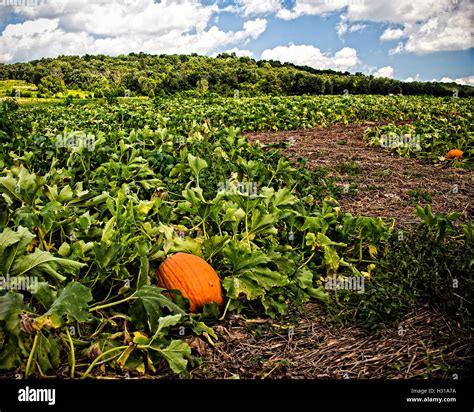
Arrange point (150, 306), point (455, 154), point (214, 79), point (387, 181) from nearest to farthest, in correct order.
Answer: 1. point (150, 306)
2. point (387, 181)
3. point (455, 154)
4. point (214, 79)

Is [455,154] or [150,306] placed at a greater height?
[455,154]

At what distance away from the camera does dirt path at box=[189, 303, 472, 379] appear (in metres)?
2.26

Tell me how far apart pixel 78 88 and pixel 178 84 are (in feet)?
22.0

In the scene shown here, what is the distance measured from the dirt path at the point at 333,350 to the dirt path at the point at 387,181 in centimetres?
172

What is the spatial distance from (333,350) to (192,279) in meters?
0.87

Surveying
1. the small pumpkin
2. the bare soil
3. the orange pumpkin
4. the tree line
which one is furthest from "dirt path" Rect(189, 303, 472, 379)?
the tree line

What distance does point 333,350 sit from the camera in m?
2.48

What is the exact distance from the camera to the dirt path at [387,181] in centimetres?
463

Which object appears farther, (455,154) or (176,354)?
(455,154)

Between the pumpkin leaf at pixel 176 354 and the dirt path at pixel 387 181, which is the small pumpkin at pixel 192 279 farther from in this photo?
the dirt path at pixel 387 181

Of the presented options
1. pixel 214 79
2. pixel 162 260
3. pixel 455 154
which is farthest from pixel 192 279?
pixel 214 79

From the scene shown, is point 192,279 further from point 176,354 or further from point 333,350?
point 333,350

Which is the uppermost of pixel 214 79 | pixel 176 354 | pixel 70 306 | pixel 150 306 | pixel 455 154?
pixel 214 79

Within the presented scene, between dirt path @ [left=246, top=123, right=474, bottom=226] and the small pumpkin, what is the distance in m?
2.11
